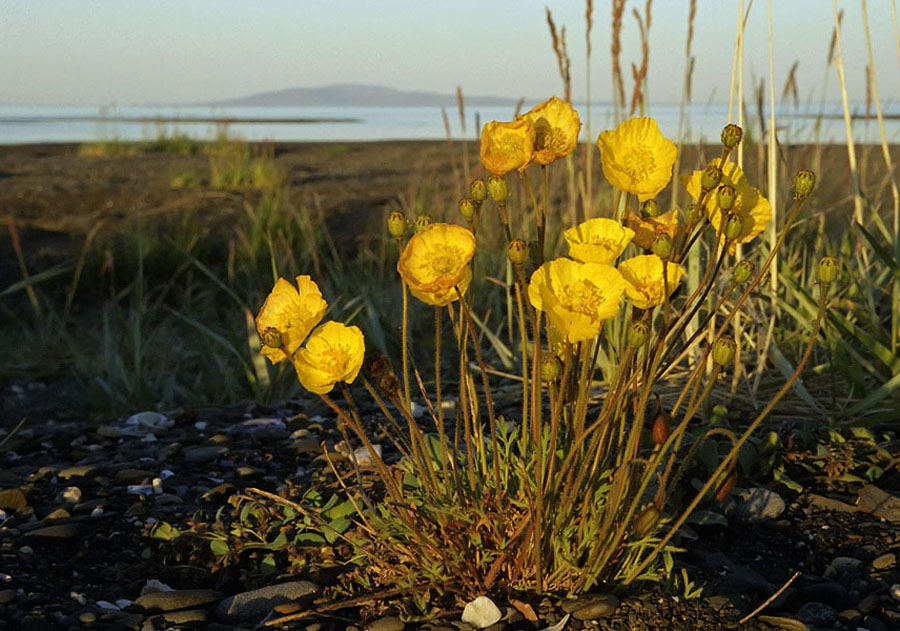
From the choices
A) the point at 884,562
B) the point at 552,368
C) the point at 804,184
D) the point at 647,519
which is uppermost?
the point at 804,184

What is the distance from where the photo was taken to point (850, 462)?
183 cm

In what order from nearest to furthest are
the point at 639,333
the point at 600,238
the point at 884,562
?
the point at 639,333
the point at 600,238
the point at 884,562

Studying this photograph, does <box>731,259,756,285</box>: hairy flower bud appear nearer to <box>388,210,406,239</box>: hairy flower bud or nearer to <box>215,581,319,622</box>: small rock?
<box>388,210,406,239</box>: hairy flower bud

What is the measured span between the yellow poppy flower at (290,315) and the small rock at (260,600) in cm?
44

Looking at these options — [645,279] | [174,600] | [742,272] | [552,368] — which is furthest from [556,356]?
[174,600]

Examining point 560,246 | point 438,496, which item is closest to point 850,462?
point 438,496

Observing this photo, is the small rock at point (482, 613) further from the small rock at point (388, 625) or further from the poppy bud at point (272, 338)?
the poppy bud at point (272, 338)

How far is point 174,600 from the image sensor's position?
1401 mm

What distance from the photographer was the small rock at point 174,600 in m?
1.39

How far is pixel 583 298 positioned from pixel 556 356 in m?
0.12

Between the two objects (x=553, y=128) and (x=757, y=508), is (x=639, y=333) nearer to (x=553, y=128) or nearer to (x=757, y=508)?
(x=553, y=128)

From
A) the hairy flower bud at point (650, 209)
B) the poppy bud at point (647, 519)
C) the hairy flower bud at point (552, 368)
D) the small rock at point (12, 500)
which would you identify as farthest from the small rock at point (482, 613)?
the small rock at point (12, 500)

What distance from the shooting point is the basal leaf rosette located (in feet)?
3.40

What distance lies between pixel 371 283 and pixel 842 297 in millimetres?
1846
